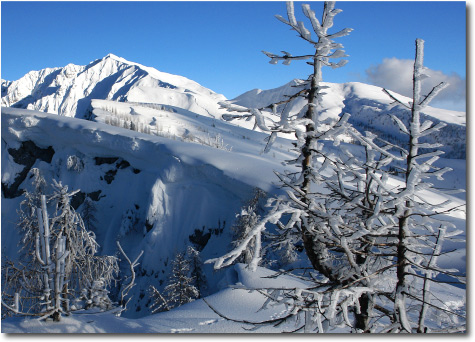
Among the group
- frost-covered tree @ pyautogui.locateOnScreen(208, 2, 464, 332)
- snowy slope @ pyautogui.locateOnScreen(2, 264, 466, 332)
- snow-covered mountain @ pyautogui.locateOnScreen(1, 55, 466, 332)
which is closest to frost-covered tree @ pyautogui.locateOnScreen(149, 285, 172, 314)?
snow-covered mountain @ pyautogui.locateOnScreen(1, 55, 466, 332)

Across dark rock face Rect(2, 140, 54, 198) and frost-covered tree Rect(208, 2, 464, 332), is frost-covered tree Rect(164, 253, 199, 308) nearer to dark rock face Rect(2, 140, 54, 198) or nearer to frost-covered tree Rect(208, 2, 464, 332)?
frost-covered tree Rect(208, 2, 464, 332)

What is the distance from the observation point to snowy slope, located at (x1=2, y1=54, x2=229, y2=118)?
74688 mm

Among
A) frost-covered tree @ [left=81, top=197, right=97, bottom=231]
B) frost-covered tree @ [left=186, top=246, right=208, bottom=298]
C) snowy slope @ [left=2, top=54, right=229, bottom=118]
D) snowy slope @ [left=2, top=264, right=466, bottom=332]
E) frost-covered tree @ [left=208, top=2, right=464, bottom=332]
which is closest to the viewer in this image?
frost-covered tree @ [left=208, top=2, right=464, bottom=332]

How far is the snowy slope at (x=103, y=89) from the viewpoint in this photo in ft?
245

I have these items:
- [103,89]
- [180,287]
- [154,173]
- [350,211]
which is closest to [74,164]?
[154,173]

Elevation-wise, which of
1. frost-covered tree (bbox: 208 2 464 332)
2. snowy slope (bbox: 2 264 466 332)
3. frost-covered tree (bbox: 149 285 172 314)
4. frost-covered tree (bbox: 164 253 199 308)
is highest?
frost-covered tree (bbox: 208 2 464 332)

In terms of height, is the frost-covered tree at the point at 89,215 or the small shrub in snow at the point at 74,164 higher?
the small shrub in snow at the point at 74,164

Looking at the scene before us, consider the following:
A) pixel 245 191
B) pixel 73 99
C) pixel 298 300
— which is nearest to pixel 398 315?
pixel 298 300

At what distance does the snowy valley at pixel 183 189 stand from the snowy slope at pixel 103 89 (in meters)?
39.4

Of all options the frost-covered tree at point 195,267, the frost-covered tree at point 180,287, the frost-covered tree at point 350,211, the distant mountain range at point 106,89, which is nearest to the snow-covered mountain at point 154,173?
the frost-covered tree at point 195,267

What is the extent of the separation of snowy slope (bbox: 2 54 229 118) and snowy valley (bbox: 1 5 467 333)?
39376 mm

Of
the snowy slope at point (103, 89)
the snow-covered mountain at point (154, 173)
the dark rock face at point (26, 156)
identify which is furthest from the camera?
the snowy slope at point (103, 89)

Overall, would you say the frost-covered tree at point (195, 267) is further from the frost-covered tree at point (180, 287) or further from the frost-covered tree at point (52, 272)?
the frost-covered tree at point (52, 272)

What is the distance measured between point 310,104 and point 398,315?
5.50 feet
